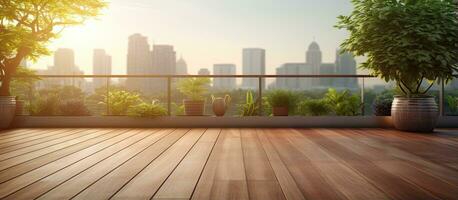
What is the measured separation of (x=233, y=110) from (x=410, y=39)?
3.08 meters

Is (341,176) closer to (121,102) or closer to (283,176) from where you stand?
(283,176)

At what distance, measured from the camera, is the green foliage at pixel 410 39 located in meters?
4.90

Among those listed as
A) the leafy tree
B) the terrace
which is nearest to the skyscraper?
the leafy tree

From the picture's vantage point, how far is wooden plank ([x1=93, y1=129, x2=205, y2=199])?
1.92 meters

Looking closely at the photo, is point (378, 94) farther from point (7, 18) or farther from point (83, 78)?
point (7, 18)

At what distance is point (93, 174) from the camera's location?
2.40 metres

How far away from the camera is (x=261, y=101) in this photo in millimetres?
6391

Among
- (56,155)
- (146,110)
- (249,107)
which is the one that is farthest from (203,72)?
(56,155)

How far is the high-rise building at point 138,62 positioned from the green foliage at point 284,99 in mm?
2242

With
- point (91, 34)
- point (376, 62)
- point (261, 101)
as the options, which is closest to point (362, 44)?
point (376, 62)

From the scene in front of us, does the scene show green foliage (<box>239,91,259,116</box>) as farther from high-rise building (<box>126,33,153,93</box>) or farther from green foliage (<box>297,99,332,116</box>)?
high-rise building (<box>126,33,153,93</box>)

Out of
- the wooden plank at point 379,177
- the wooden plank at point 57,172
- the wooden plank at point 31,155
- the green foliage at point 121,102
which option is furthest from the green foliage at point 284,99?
the wooden plank at point 31,155

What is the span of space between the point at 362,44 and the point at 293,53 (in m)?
3.09

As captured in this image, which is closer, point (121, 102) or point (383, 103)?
point (383, 103)
